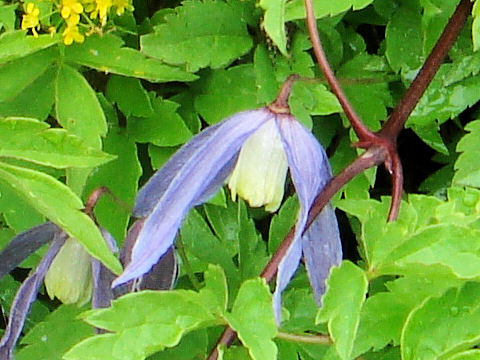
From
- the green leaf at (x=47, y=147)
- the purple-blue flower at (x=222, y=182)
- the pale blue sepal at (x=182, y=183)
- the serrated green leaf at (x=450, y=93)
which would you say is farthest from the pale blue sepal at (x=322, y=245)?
the serrated green leaf at (x=450, y=93)

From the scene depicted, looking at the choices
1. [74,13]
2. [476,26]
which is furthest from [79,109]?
[476,26]

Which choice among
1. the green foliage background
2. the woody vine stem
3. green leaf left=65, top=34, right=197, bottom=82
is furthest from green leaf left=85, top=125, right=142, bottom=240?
the woody vine stem

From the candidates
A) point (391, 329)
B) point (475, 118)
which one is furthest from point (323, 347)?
point (475, 118)

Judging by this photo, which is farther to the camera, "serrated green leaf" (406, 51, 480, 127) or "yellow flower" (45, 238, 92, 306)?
"serrated green leaf" (406, 51, 480, 127)

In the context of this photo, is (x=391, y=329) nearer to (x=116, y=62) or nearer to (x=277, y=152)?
(x=277, y=152)

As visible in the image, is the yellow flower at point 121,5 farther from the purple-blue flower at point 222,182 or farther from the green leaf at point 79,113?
the purple-blue flower at point 222,182

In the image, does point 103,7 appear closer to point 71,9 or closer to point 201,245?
point 71,9

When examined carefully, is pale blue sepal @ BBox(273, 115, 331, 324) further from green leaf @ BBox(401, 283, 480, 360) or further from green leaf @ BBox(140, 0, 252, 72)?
green leaf @ BBox(140, 0, 252, 72)

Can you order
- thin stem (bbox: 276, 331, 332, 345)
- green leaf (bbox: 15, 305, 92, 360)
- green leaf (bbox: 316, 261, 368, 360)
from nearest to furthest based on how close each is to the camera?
green leaf (bbox: 316, 261, 368, 360) → thin stem (bbox: 276, 331, 332, 345) → green leaf (bbox: 15, 305, 92, 360)
